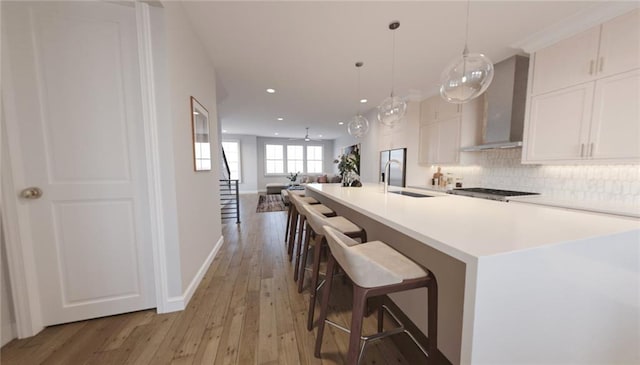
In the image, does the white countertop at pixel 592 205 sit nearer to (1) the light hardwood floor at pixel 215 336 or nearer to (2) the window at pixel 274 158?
(1) the light hardwood floor at pixel 215 336

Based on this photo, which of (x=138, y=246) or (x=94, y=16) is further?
(x=138, y=246)

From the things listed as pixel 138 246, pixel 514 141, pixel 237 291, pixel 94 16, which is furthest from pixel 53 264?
pixel 514 141

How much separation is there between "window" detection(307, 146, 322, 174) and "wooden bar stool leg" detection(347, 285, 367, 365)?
10117 mm

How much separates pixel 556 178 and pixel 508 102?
1.06 meters

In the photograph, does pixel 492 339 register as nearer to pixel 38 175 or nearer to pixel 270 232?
pixel 38 175

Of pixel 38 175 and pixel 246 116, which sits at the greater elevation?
pixel 246 116

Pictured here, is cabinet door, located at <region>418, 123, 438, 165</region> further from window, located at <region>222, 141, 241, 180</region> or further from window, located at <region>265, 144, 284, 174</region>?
window, located at <region>222, 141, 241, 180</region>

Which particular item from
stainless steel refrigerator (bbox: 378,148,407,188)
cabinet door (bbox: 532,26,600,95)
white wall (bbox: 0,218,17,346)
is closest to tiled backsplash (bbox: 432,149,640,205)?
cabinet door (bbox: 532,26,600,95)

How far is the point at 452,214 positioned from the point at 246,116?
5861 mm

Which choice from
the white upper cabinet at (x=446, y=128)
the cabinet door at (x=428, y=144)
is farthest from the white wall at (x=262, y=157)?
the white upper cabinet at (x=446, y=128)

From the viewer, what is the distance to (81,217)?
59.7 inches

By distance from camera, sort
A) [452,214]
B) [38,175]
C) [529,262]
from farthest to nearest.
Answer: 1. [38,175]
2. [452,214]
3. [529,262]

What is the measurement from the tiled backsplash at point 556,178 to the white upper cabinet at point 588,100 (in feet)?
1.22

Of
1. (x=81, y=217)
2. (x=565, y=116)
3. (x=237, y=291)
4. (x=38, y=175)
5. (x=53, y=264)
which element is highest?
(x=565, y=116)
